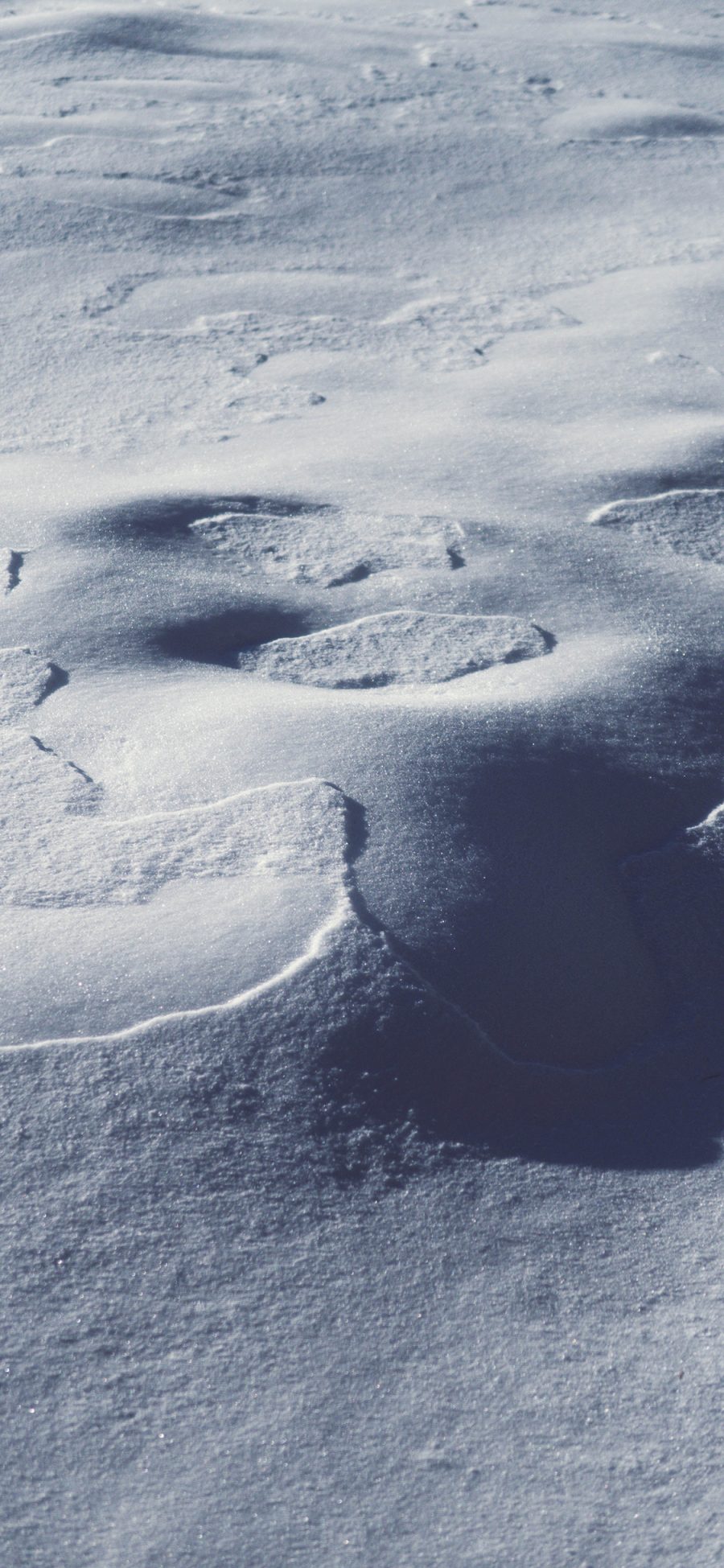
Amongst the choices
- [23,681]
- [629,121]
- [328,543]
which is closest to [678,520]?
[328,543]

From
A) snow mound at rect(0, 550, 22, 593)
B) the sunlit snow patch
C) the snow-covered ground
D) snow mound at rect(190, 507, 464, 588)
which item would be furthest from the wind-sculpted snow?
snow mound at rect(0, 550, 22, 593)

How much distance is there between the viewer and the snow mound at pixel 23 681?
125cm

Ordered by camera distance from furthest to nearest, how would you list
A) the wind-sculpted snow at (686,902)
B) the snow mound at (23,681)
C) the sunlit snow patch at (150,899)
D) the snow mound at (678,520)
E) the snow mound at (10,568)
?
the snow mound at (678,520)
the snow mound at (10,568)
the snow mound at (23,681)
the wind-sculpted snow at (686,902)
the sunlit snow patch at (150,899)

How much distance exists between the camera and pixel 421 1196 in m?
0.87

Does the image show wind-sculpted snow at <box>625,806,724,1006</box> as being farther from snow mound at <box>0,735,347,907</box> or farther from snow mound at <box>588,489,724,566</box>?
snow mound at <box>588,489,724,566</box>

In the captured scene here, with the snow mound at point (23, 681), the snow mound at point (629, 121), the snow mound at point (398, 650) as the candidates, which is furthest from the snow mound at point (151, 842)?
the snow mound at point (629, 121)

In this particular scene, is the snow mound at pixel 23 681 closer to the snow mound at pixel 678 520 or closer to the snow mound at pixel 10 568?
the snow mound at pixel 10 568

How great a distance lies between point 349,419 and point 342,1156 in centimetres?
131

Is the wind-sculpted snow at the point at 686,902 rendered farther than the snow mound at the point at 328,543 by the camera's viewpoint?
No

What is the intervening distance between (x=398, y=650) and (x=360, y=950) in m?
0.49

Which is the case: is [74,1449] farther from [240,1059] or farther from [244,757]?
[244,757]

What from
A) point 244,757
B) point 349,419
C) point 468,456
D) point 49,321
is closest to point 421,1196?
point 244,757

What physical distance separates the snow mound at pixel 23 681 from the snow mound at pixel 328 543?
0.30 m

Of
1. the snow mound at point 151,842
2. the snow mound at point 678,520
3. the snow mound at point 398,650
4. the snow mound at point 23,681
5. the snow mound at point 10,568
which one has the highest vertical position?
the snow mound at point 10,568
